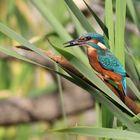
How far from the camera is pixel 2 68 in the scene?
6.67 feet

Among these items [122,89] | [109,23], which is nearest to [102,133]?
A: [122,89]

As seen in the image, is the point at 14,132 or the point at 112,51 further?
the point at 14,132

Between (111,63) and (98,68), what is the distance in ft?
0.05

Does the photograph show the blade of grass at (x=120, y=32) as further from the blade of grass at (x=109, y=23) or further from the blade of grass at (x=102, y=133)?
the blade of grass at (x=102, y=133)

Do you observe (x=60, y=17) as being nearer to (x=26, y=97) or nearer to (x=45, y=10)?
(x=26, y=97)

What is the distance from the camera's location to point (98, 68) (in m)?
0.62

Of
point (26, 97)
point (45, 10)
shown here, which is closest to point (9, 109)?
point (26, 97)

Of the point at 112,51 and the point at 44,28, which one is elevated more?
the point at 44,28

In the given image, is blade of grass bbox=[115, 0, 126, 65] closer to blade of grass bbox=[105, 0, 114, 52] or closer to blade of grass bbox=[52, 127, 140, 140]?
blade of grass bbox=[105, 0, 114, 52]

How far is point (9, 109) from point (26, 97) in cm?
12

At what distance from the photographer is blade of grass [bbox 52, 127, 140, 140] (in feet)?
1.78

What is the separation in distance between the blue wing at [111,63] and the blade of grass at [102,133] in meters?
0.07

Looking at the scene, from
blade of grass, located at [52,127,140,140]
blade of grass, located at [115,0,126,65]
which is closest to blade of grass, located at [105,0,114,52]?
blade of grass, located at [115,0,126,65]

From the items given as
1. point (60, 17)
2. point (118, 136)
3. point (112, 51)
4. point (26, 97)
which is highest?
point (60, 17)
